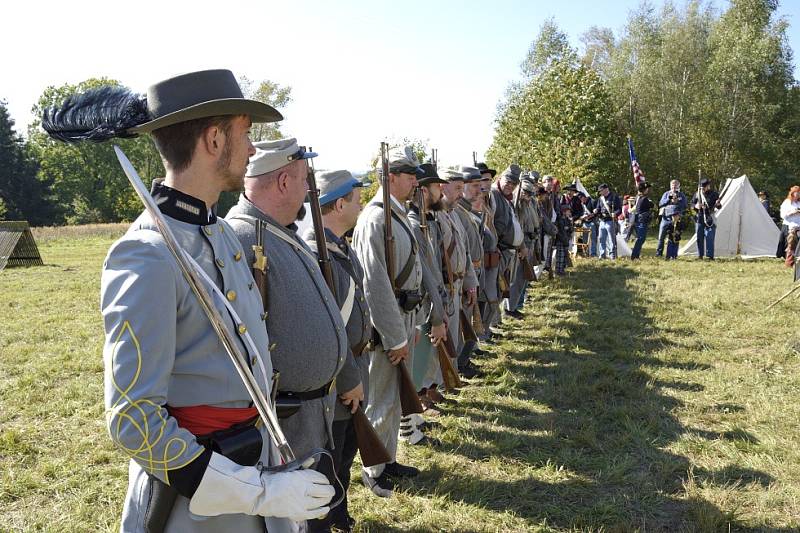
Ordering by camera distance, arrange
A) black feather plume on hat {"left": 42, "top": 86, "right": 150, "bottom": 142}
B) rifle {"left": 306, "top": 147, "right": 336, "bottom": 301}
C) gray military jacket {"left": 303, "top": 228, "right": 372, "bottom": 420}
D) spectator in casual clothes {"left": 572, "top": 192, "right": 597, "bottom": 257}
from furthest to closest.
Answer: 1. spectator in casual clothes {"left": 572, "top": 192, "right": 597, "bottom": 257}
2. gray military jacket {"left": 303, "top": 228, "right": 372, "bottom": 420}
3. rifle {"left": 306, "top": 147, "right": 336, "bottom": 301}
4. black feather plume on hat {"left": 42, "top": 86, "right": 150, "bottom": 142}

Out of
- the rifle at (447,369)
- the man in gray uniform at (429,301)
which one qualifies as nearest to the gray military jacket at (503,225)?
the man in gray uniform at (429,301)

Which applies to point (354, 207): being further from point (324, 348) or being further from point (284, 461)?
point (284, 461)

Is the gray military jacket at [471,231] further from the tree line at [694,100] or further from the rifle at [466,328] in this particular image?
the tree line at [694,100]

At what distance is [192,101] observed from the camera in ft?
5.52

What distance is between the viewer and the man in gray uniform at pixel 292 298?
7.84 feet

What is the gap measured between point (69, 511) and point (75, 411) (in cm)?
185

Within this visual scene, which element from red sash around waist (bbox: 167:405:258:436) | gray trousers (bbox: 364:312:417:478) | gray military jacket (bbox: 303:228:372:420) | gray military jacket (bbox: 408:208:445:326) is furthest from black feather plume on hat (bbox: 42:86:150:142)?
gray military jacket (bbox: 408:208:445:326)

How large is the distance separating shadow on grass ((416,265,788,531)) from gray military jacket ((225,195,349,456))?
1.73 m

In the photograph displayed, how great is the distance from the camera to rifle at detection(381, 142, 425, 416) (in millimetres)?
3900

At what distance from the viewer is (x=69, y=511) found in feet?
12.0

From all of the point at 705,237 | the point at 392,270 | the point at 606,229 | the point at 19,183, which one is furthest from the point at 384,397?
the point at 19,183

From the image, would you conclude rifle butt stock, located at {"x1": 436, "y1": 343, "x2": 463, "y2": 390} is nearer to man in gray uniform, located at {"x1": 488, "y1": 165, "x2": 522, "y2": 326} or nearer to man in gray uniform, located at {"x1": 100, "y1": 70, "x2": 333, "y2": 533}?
man in gray uniform, located at {"x1": 100, "y1": 70, "x2": 333, "y2": 533}

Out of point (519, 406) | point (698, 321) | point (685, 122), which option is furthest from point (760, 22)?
point (519, 406)

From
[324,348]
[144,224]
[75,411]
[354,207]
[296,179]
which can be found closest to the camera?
[144,224]
